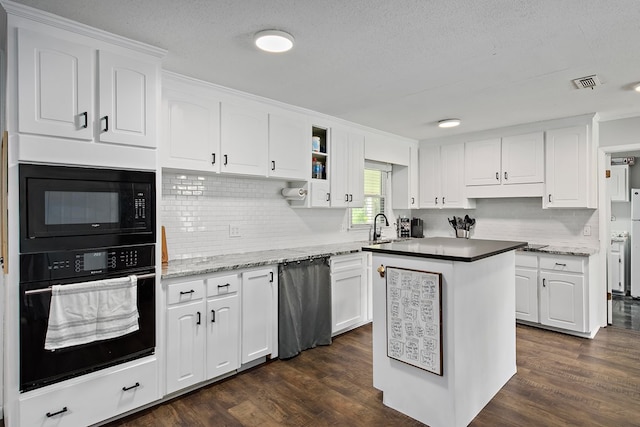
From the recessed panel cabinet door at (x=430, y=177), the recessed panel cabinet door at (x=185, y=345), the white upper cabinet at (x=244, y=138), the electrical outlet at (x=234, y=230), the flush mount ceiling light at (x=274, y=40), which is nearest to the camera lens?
the flush mount ceiling light at (x=274, y=40)

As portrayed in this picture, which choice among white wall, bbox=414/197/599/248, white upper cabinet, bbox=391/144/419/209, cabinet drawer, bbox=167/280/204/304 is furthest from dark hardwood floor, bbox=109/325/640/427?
white upper cabinet, bbox=391/144/419/209

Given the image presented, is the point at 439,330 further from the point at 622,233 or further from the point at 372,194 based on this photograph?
the point at 622,233

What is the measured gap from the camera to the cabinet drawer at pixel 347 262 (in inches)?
143

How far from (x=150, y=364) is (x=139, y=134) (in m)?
1.50

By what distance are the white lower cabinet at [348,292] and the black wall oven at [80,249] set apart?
5.89ft

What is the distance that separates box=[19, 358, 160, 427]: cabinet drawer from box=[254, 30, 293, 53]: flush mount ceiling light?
2.15 metres

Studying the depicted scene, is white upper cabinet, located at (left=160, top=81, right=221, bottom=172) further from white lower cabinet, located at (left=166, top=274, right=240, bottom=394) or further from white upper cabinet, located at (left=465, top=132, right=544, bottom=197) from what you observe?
white upper cabinet, located at (left=465, top=132, right=544, bottom=197)

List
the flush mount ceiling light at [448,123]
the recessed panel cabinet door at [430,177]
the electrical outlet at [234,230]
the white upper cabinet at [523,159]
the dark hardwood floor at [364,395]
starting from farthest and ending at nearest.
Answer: the recessed panel cabinet door at [430,177], the white upper cabinet at [523,159], the flush mount ceiling light at [448,123], the electrical outlet at [234,230], the dark hardwood floor at [364,395]

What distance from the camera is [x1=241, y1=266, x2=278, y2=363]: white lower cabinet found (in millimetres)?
2883

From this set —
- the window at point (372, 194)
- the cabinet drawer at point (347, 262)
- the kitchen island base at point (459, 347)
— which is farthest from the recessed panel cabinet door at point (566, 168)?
the cabinet drawer at point (347, 262)

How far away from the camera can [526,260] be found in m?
4.03

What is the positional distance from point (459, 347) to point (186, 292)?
183 centimetres

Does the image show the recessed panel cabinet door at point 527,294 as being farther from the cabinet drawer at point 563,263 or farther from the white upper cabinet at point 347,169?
the white upper cabinet at point 347,169

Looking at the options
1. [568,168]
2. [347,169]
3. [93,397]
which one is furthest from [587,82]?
[93,397]
